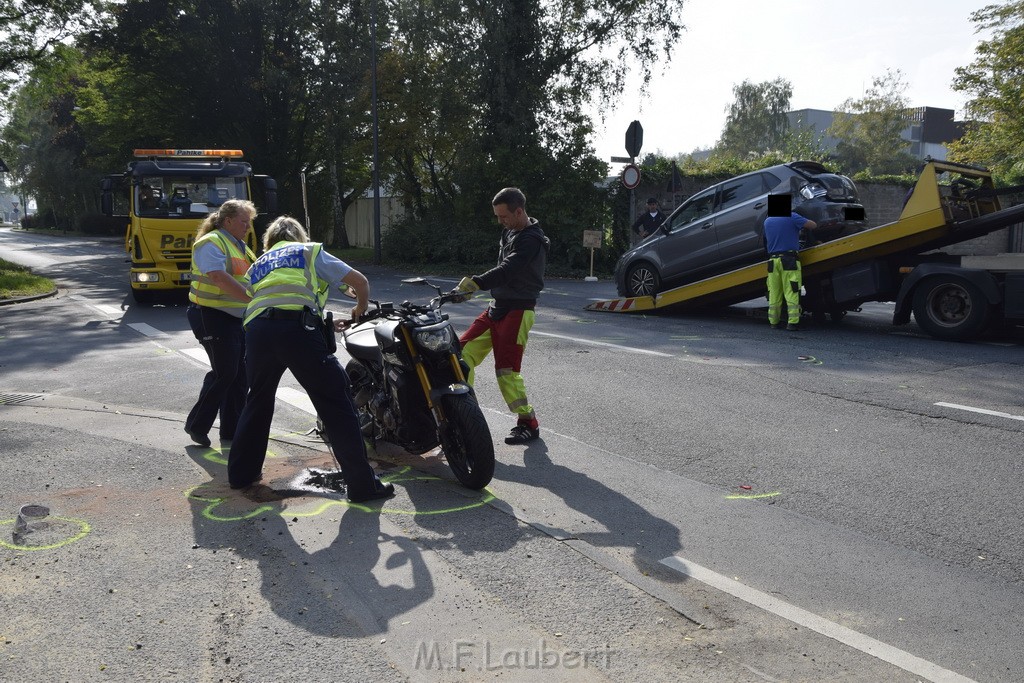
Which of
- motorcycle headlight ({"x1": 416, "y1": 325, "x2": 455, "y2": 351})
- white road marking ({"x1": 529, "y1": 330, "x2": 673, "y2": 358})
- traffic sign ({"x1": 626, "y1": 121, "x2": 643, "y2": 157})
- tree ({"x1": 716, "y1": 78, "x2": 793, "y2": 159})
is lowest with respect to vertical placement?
white road marking ({"x1": 529, "y1": 330, "x2": 673, "y2": 358})

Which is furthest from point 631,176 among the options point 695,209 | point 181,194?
point 181,194

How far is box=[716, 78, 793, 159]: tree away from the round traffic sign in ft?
238

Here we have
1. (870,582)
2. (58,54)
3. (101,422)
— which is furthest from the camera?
(58,54)

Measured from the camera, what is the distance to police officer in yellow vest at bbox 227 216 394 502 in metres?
4.91

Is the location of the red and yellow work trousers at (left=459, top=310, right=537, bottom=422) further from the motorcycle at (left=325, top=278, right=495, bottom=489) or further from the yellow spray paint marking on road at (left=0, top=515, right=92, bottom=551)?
the yellow spray paint marking on road at (left=0, top=515, right=92, bottom=551)

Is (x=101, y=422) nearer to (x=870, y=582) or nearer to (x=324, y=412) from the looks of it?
(x=324, y=412)

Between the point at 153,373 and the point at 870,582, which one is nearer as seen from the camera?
the point at 870,582

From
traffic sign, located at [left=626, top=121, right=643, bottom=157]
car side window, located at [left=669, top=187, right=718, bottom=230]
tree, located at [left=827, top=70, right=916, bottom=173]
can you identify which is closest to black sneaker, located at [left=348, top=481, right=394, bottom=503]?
car side window, located at [left=669, top=187, right=718, bottom=230]

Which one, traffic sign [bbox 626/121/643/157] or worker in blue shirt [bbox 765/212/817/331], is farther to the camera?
traffic sign [bbox 626/121/643/157]

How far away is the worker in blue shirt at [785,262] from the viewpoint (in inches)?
462

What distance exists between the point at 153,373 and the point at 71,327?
493cm

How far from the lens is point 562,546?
14.3 ft

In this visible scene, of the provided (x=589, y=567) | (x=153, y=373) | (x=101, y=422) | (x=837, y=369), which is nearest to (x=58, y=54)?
(x=153, y=373)

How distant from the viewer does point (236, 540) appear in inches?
173
